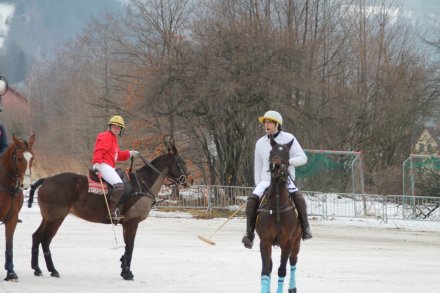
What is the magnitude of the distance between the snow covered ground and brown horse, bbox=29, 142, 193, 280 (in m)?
0.48

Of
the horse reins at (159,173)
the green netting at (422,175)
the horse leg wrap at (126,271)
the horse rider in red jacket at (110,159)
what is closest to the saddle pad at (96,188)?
the horse rider in red jacket at (110,159)

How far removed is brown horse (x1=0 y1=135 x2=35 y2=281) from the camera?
1319 cm

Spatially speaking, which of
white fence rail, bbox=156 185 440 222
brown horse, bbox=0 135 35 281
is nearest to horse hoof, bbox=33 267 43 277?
brown horse, bbox=0 135 35 281

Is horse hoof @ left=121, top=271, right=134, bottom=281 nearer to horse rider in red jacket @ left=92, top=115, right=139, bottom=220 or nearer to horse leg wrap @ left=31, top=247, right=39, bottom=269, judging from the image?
horse rider in red jacket @ left=92, top=115, right=139, bottom=220

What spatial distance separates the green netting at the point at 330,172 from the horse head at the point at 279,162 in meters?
20.3

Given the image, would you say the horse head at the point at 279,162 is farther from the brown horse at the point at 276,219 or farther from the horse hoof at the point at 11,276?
the horse hoof at the point at 11,276

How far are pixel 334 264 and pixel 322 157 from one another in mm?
15276

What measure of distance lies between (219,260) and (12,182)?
5517 mm

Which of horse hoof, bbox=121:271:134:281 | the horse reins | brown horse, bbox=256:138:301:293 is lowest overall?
horse hoof, bbox=121:271:134:281

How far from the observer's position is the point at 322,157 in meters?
32.3

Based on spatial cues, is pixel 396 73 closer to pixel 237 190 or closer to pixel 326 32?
pixel 326 32

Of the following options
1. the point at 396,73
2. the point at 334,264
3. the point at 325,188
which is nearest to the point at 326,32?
the point at 396,73

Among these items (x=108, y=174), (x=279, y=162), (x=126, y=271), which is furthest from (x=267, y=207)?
(x=108, y=174)

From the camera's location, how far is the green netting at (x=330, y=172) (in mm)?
31906
